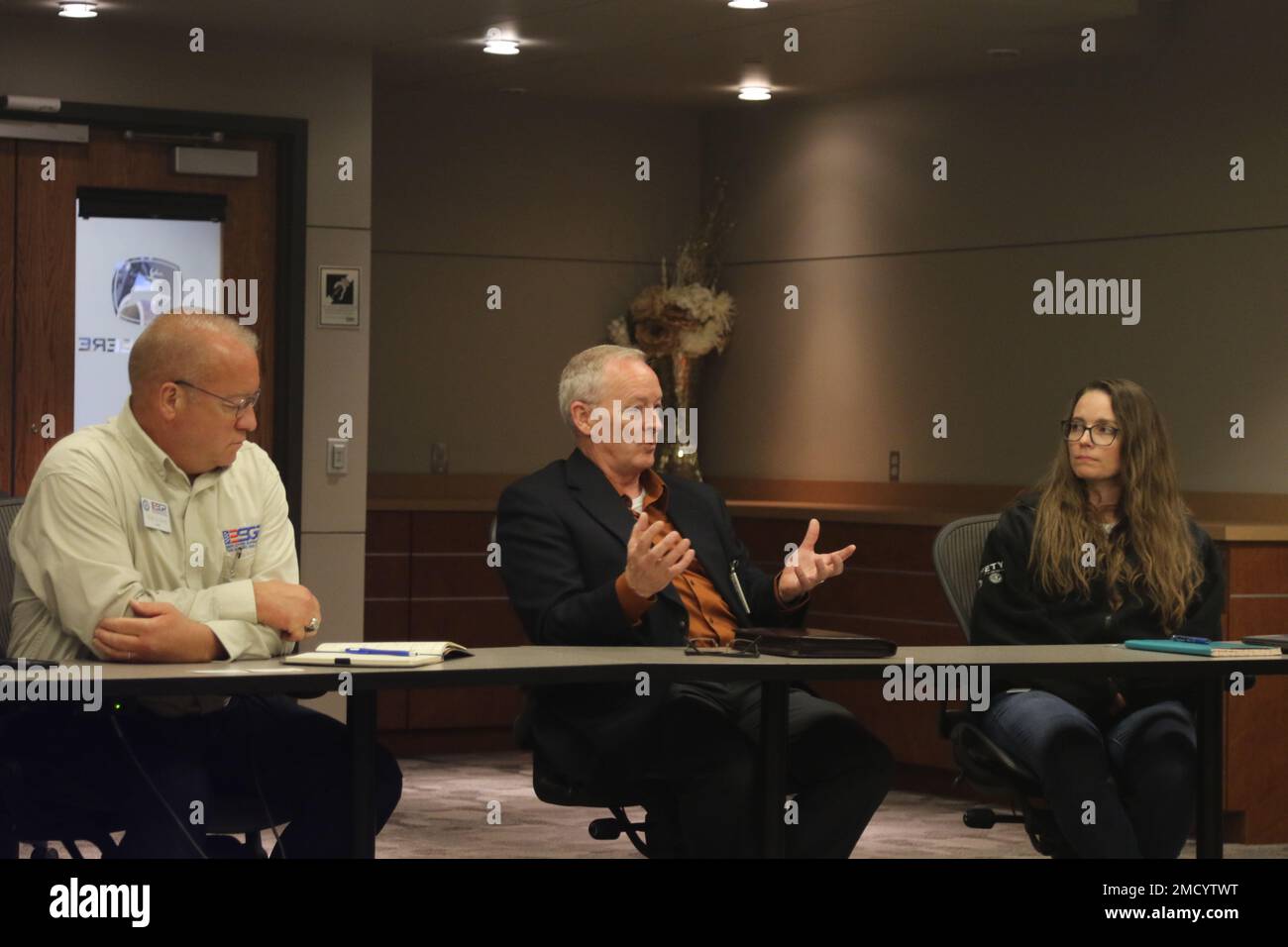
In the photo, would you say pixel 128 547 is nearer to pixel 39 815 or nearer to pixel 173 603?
pixel 173 603

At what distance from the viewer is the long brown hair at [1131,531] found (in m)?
4.61

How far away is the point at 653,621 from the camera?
13.9 feet

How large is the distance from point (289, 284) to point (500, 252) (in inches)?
67.5

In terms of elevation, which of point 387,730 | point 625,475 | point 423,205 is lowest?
point 387,730

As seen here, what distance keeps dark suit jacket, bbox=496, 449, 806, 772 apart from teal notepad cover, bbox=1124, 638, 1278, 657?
2.42 ft

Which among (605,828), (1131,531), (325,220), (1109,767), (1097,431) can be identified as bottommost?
(605,828)

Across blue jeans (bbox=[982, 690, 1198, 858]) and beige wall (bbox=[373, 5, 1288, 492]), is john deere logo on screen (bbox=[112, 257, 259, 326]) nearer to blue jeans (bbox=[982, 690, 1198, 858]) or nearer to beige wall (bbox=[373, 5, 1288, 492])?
beige wall (bbox=[373, 5, 1288, 492])

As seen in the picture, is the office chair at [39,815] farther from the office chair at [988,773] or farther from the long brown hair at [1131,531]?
the long brown hair at [1131,531]

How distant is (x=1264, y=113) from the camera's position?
695cm

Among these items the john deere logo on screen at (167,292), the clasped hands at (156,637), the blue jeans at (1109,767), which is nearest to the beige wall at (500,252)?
the john deere logo on screen at (167,292)

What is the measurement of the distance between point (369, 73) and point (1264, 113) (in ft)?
10.6

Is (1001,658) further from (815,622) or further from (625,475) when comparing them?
(815,622)

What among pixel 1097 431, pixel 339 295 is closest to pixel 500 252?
pixel 339 295

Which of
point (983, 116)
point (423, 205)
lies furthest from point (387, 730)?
point (983, 116)
